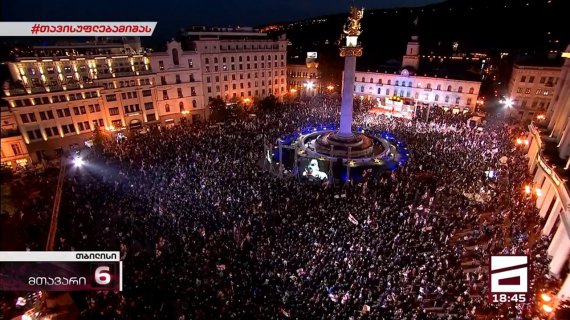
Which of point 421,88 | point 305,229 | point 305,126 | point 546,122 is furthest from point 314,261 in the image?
point 421,88

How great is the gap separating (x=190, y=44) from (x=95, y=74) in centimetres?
1402

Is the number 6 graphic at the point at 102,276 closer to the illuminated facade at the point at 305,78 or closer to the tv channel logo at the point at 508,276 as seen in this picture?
the tv channel logo at the point at 508,276

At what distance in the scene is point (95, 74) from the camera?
38.1 meters

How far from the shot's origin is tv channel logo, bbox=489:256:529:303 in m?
10.8

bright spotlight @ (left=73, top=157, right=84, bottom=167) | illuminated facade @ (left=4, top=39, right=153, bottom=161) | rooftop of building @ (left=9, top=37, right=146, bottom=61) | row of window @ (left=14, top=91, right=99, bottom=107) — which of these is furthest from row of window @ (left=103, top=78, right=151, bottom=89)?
bright spotlight @ (left=73, top=157, right=84, bottom=167)

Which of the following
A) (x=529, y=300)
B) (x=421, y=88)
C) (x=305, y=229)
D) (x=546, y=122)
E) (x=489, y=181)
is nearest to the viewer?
(x=529, y=300)

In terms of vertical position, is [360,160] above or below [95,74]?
below

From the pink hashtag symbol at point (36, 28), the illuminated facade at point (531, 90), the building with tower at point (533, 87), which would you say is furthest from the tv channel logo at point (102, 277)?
the illuminated facade at point (531, 90)

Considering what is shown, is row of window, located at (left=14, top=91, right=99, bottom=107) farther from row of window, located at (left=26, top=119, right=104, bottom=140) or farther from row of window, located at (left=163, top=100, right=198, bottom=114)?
row of window, located at (left=163, top=100, right=198, bottom=114)

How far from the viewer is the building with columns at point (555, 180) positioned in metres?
16.3

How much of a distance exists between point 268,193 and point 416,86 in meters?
42.3

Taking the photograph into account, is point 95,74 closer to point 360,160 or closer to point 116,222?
point 116,222

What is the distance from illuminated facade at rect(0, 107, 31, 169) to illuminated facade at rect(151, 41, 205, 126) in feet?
51.4

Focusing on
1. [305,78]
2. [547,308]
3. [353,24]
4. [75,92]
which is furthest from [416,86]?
[75,92]
